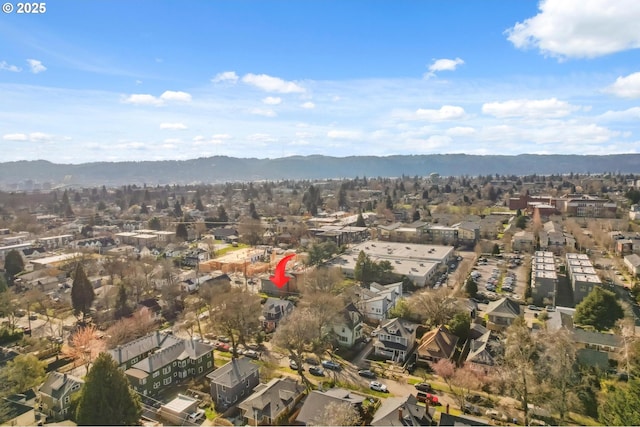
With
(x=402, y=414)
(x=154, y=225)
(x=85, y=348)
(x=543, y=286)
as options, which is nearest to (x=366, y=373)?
(x=402, y=414)

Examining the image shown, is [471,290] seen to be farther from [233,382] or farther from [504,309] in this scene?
[233,382]

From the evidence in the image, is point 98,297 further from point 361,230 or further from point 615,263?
point 615,263

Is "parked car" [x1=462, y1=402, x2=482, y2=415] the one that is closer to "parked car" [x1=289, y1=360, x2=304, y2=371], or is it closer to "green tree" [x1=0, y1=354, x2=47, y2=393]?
"parked car" [x1=289, y1=360, x2=304, y2=371]

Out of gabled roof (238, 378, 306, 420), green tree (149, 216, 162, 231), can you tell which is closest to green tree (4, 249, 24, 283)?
green tree (149, 216, 162, 231)

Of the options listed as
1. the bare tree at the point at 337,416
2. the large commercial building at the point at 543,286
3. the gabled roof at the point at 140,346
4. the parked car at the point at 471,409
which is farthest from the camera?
the large commercial building at the point at 543,286

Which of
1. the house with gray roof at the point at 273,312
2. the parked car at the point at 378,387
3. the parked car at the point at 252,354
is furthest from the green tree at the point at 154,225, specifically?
the parked car at the point at 378,387

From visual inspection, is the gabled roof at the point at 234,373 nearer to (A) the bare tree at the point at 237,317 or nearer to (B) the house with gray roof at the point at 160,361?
(B) the house with gray roof at the point at 160,361
